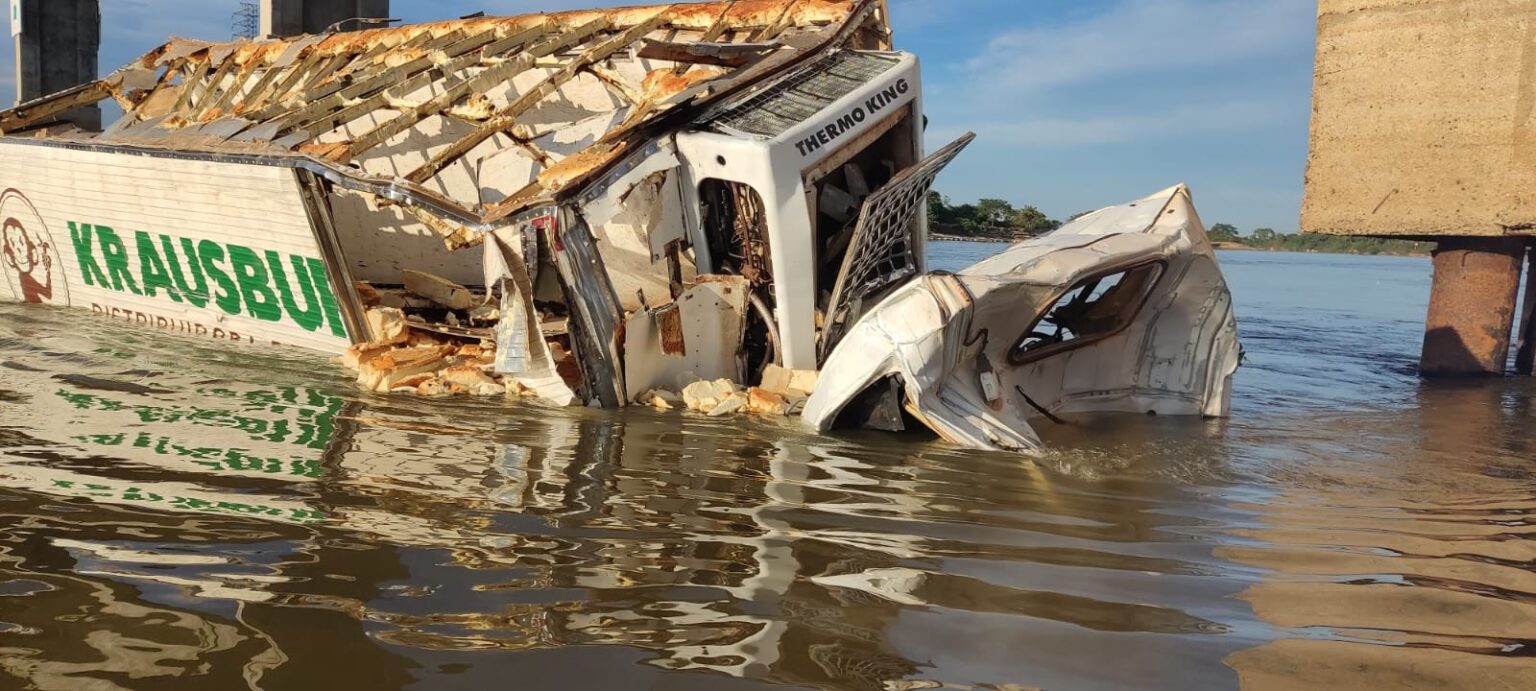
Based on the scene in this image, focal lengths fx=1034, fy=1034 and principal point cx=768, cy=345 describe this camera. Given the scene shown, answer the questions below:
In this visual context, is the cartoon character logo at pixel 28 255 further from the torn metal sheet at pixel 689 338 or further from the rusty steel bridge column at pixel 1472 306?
the rusty steel bridge column at pixel 1472 306

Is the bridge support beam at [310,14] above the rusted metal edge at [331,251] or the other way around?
above

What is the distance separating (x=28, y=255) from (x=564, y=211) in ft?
20.8

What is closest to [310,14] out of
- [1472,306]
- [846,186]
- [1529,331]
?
[846,186]

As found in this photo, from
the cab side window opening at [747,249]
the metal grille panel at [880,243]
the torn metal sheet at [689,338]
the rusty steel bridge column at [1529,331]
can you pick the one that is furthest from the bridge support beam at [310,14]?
the rusty steel bridge column at [1529,331]

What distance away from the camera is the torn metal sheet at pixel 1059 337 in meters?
4.88

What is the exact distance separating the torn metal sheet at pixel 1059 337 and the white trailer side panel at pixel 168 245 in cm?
363

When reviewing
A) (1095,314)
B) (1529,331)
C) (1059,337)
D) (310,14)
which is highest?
(310,14)

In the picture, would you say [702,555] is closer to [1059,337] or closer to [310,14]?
[1059,337]

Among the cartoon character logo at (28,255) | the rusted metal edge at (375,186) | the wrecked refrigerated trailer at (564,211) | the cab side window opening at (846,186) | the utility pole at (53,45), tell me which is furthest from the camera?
the utility pole at (53,45)

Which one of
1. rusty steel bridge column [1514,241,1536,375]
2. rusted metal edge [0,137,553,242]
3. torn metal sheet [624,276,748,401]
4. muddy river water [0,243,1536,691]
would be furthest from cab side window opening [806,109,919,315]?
rusty steel bridge column [1514,241,1536,375]

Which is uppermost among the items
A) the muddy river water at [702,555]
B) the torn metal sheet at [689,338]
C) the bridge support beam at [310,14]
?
the bridge support beam at [310,14]

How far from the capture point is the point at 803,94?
255 inches

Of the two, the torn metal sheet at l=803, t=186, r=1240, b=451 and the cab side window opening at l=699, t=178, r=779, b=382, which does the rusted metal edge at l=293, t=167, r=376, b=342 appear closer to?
the cab side window opening at l=699, t=178, r=779, b=382

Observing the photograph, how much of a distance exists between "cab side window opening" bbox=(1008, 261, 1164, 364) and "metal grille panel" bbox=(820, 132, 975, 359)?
101 cm
